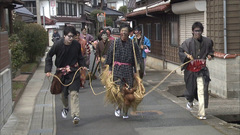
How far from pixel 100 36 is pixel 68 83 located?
15.5 feet

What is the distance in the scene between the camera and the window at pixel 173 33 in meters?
17.0

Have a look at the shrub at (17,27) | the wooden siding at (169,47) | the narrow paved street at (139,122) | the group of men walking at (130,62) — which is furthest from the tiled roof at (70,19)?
the group of men walking at (130,62)

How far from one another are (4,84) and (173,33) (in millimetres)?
11241

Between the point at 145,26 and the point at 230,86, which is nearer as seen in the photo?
the point at 230,86

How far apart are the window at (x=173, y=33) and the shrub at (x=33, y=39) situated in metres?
6.45

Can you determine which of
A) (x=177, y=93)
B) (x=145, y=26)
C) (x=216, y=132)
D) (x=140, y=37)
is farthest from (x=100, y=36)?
(x=145, y=26)

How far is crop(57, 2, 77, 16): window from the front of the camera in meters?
49.1

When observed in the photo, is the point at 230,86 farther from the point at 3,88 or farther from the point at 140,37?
the point at 3,88

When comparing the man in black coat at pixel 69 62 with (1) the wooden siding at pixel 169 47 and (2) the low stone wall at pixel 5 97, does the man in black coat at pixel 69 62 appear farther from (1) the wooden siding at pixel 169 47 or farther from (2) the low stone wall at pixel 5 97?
(1) the wooden siding at pixel 169 47

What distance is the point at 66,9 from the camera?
50.8 meters

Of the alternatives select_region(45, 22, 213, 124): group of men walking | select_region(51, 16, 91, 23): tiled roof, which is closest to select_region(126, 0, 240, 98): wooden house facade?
select_region(45, 22, 213, 124): group of men walking

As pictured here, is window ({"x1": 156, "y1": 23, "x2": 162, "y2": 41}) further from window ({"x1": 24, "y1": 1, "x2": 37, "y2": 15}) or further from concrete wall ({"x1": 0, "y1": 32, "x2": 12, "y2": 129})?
window ({"x1": 24, "y1": 1, "x2": 37, "y2": 15})

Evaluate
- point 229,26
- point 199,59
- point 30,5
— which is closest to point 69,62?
point 199,59

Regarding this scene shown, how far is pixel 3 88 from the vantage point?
24.4ft
